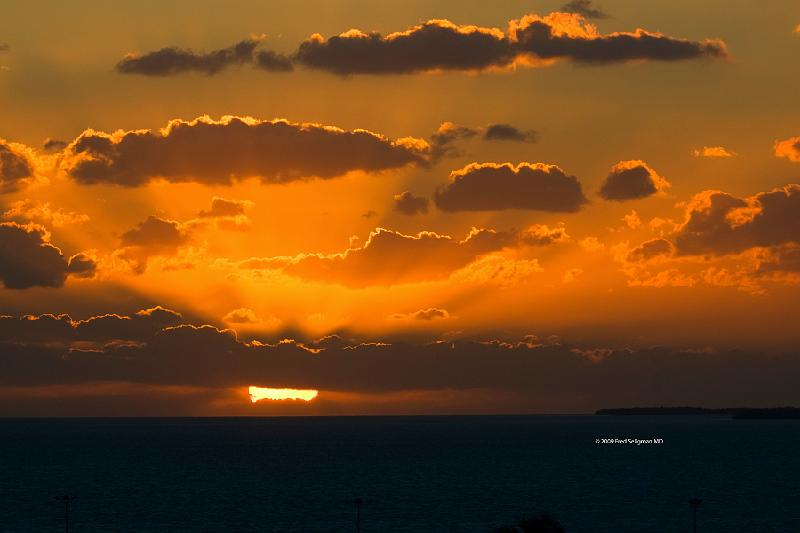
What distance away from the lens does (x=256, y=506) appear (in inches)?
7298

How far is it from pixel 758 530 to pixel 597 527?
831 inches

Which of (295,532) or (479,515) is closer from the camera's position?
(295,532)

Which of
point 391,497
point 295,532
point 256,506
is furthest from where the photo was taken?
point 391,497

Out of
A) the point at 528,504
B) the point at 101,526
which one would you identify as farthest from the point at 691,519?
the point at 101,526

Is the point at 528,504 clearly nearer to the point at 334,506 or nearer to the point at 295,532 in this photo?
the point at 334,506

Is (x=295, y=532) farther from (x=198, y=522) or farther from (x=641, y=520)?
(x=641, y=520)

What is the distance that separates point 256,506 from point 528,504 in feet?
140

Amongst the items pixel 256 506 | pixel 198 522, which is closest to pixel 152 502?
pixel 256 506

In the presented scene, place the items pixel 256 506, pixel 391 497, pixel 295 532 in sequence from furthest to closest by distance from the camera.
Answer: pixel 391 497 < pixel 256 506 < pixel 295 532

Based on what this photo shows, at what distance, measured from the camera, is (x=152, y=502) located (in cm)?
19275

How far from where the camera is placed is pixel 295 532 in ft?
498

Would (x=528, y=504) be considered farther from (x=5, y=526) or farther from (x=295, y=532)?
(x=5, y=526)

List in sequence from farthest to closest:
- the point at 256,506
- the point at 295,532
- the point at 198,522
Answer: the point at 256,506 < the point at 198,522 < the point at 295,532

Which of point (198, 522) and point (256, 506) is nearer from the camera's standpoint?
point (198, 522)
